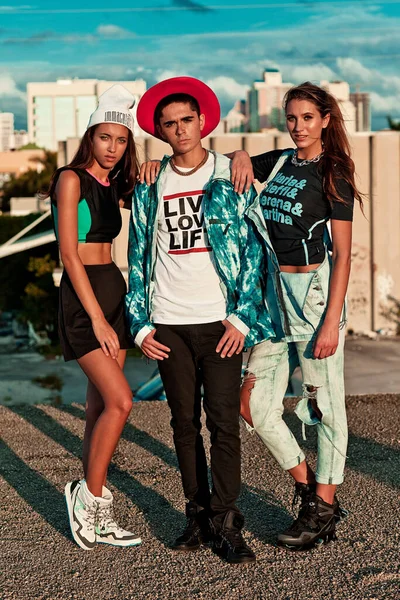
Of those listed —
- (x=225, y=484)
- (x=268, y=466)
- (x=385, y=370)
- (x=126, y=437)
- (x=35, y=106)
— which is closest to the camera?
(x=225, y=484)

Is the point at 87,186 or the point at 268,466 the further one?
the point at 268,466

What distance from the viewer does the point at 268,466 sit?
543cm

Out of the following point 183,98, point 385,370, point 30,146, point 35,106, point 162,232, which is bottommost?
point 385,370

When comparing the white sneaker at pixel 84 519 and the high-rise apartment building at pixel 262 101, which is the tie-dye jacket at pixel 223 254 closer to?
the white sneaker at pixel 84 519

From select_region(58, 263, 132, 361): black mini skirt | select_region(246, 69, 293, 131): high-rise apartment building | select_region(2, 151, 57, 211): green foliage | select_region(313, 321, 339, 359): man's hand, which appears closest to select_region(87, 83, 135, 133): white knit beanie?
select_region(58, 263, 132, 361): black mini skirt

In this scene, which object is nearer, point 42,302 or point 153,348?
point 153,348

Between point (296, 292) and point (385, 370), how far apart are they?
8102 millimetres

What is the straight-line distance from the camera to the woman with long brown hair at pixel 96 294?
3934mm

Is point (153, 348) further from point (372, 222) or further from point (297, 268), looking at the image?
point (372, 222)

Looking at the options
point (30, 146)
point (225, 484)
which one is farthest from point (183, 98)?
point (30, 146)

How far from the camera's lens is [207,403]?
3887 millimetres

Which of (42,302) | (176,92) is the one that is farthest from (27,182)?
(176,92)

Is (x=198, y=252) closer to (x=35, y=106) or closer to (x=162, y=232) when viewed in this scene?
(x=162, y=232)

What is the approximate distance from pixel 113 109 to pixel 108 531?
6.70 ft
